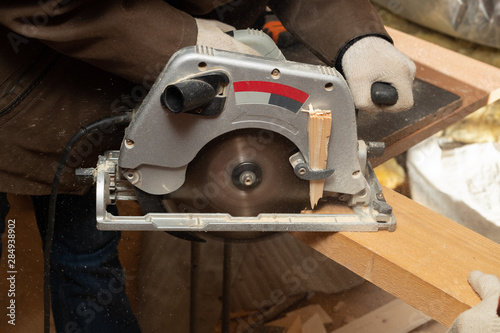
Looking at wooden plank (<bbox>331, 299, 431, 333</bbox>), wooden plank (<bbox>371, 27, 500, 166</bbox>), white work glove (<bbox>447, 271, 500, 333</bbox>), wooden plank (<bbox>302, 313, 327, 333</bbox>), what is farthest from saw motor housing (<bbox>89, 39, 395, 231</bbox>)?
wooden plank (<bbox>302, 313, 327, 333</bbox>)

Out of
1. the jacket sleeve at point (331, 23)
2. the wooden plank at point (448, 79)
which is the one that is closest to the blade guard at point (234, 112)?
the jacket sleeve at point (331, 23)

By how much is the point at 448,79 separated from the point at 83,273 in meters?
1.55

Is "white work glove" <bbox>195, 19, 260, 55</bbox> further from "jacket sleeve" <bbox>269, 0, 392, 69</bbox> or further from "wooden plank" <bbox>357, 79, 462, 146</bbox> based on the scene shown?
"wooden plank" <bbox>357, 79, 462, 146</bbox>

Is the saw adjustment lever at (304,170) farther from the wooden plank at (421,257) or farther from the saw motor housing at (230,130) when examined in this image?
the wooden plank at (421,257)

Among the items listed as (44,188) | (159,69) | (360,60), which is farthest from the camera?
(44,188)

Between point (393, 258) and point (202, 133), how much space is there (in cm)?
50

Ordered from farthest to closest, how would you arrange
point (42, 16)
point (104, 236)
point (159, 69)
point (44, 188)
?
point (104, 236) → point (44, 188) → point (159, 69) → point (42, 16)

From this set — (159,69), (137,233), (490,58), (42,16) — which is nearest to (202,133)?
(159,69)

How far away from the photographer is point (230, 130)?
3.75 feet

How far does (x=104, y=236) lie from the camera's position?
67.8 inches

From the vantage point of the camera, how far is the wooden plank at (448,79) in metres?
1.91

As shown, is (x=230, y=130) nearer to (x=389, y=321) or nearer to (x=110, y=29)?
(x=110, y=29)

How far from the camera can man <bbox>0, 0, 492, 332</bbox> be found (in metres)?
1.15

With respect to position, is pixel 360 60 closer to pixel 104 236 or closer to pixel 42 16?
pixel 42 16
